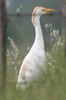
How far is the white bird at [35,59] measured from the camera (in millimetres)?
4771

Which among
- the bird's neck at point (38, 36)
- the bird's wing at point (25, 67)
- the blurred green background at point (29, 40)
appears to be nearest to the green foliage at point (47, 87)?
the blurred green background at point (29, 40)

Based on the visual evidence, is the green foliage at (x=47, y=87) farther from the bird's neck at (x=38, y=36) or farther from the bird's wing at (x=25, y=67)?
the bird's neck at (x=38, y=36)

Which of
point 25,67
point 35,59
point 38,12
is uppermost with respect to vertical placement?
point 38,12

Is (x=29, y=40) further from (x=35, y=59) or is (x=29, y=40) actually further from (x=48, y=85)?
(x=48, y=85)

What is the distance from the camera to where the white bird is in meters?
4.77

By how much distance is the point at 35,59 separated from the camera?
207 inches

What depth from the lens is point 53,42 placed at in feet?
19.5

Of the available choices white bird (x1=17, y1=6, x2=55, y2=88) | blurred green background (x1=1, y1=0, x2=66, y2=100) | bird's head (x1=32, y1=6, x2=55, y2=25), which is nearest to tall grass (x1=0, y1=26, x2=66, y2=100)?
blurred green background (x1=1, y1=0, x2=66, y2=100)

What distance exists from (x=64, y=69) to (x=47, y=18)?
183 centimetres

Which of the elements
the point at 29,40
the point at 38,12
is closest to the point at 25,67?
the point at 29,40

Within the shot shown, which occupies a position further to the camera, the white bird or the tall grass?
the white bird

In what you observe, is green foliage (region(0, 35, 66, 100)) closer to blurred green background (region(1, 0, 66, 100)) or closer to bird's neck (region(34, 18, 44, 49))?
blurred green background (region(1, 0, 66, 100))

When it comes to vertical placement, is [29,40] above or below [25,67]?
above

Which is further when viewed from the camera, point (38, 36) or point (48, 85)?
point (38, 36)
